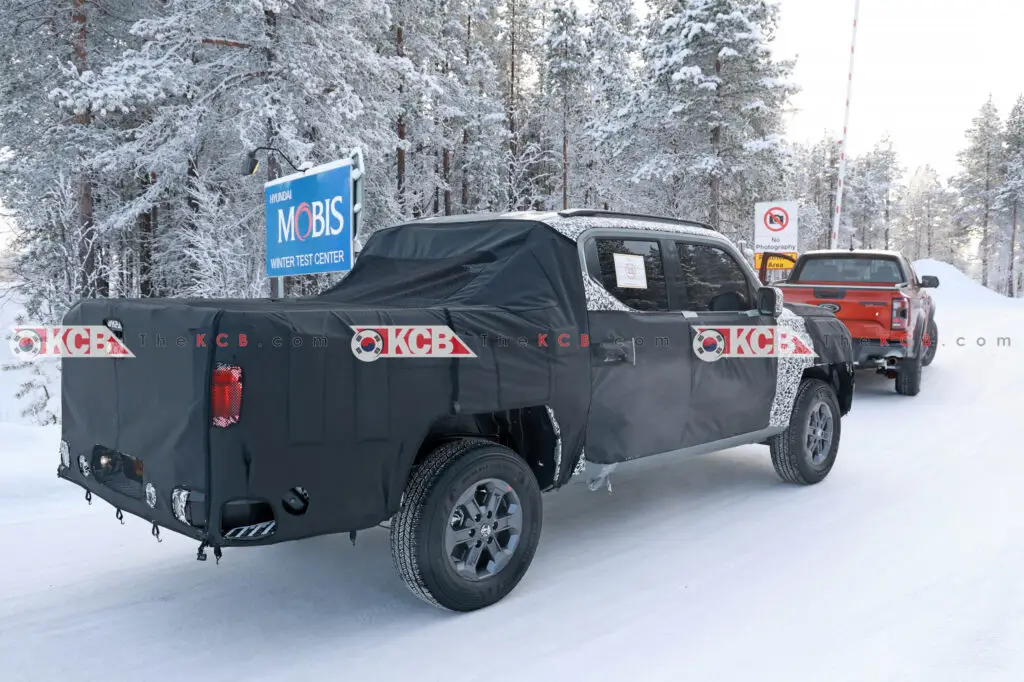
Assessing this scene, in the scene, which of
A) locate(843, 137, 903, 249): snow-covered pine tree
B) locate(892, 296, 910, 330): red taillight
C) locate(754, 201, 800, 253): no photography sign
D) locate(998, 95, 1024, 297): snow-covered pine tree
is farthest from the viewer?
locate(843, 137, 903, 249): snow-covered pine tree

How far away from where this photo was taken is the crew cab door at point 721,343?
503 centimetres

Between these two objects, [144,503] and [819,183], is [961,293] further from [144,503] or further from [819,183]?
[144,503]

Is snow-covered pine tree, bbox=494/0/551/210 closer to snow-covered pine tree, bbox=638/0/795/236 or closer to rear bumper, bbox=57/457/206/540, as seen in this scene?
snow-covered pine tree, bbox=638/0/795/236

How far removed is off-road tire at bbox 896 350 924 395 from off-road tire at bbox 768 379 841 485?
5.35 metres

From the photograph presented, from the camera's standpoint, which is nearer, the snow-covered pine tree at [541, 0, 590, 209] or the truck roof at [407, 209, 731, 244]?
the truck roof at [407, 209, 731, 244]

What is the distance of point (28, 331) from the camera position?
4070mm

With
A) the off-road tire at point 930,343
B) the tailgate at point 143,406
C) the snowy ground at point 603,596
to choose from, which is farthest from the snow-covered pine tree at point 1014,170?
the tailgate at point 143,406

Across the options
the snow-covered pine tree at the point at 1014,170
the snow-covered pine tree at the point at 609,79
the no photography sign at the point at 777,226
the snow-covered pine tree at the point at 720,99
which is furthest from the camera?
the snow-covered pine tree at the point at 1014,170

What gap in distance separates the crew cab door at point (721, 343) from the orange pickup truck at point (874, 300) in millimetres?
4641

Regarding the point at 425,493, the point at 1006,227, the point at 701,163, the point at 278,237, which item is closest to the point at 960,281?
the point at 1006,227

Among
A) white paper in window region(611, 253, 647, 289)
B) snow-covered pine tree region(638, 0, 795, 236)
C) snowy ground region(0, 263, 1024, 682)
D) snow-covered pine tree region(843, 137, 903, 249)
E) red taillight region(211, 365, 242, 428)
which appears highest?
snow-covered pine tree region(843, 137, 903, 249)

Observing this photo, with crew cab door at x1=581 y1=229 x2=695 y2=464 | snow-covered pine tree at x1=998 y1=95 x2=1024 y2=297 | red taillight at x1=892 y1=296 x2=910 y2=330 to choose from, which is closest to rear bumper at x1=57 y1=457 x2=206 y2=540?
crew cab door at x1=581 y1=229 x2=695 y2=464

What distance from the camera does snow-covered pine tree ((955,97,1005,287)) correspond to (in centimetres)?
6731

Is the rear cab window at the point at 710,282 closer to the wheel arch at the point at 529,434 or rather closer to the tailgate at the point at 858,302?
the wheel arch at the point at 529,434
